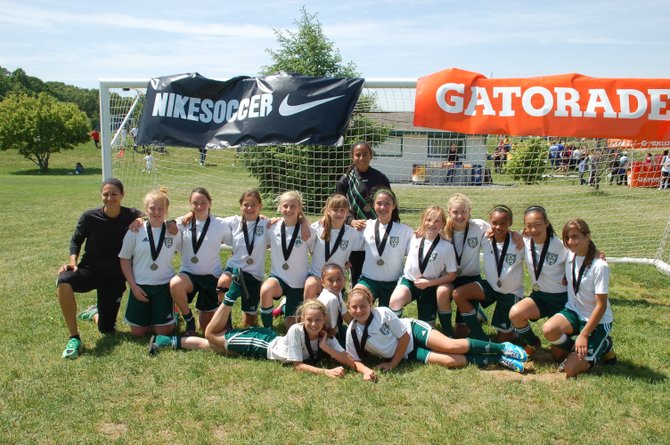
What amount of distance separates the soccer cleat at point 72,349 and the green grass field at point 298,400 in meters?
0.10

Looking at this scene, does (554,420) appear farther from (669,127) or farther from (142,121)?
(142,121)

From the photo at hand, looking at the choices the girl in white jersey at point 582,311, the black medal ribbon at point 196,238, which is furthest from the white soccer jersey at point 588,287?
the black medal ribbon at point 196,238

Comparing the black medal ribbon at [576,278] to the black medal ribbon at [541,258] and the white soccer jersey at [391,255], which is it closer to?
the black medal ribbon at [541,258]

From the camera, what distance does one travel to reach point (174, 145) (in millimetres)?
7246

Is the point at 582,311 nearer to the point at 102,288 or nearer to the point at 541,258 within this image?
the point at 541,258

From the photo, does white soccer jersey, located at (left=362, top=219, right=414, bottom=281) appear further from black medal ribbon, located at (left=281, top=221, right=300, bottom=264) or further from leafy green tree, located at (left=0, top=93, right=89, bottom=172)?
leafy green tree, located at (left=0, top=93, right=89, bottom=172)

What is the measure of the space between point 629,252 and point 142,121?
297 inches

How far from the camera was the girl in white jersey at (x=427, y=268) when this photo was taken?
16.5 feet

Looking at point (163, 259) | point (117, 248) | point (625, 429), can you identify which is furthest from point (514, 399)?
point (117, 248)

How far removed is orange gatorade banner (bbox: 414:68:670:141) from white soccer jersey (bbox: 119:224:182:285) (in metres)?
3.33

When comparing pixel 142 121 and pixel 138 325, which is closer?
pixel 138 325

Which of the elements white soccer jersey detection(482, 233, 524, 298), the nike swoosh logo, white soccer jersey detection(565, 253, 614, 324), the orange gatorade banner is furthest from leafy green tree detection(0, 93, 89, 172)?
white soccer jersey detection(565, 253, 614, 324)

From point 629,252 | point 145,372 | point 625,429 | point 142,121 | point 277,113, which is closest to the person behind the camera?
point 625,429

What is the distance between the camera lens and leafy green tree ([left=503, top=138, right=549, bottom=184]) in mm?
7215
